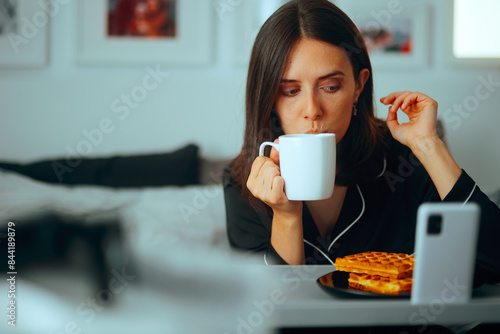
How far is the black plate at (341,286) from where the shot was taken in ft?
1.61

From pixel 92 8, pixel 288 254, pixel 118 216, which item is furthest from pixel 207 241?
pixel 92 8

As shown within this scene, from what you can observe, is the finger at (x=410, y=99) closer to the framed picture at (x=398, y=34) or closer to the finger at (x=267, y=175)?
the finger at (x=267, y=175)

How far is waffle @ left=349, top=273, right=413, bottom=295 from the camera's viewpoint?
0.51m

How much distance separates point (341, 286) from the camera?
531 millimetres

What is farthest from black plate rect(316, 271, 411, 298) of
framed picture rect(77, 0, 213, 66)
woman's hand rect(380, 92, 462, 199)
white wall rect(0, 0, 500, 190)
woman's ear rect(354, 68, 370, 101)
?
framed picture rect(77, 0, 213, 66)

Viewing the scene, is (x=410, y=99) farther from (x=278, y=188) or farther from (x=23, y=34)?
(x=23, y=34)

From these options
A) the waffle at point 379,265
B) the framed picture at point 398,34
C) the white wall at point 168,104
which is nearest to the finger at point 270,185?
the waffle at point 379,265

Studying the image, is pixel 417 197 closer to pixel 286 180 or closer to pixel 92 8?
pixel 286 180

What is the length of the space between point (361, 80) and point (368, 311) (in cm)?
67

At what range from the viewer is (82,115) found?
158cm

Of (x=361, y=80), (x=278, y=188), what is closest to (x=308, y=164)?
(x=278, y=188)

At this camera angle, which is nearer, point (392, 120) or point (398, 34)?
point (392, 120)

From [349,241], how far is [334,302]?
22.4 inches

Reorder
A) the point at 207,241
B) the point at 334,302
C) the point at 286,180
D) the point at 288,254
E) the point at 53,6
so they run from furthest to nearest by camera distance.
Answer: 1. the point at 53,6
2. the point at 207,241
3. the point at 288,254
4. the point at 286,180
5. the point at 334,302
